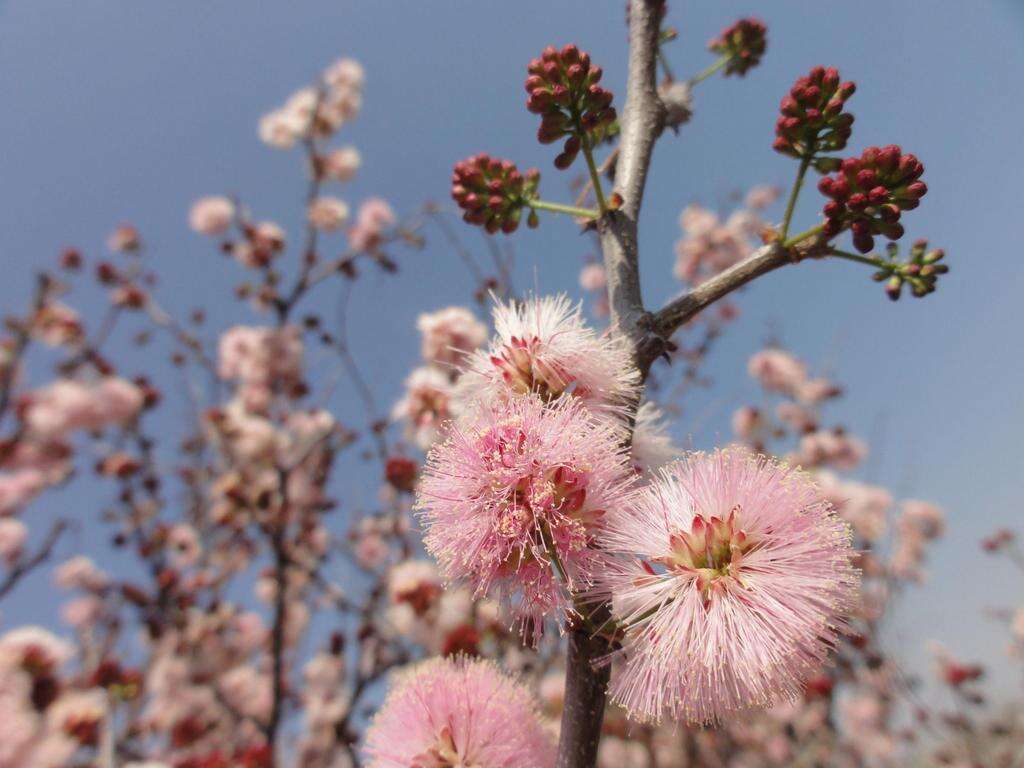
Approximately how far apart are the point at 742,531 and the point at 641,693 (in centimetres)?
35

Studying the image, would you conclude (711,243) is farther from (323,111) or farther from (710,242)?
(323,111)

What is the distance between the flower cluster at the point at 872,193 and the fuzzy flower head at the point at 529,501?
0.66 m

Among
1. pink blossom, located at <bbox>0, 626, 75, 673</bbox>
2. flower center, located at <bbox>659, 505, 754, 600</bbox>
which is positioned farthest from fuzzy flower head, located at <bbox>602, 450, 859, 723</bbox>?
pink blossom, located at <bbox>0, 626, 75, 673</bbox>

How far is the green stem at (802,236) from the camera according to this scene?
1284 mm

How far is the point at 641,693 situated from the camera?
1.09 metres

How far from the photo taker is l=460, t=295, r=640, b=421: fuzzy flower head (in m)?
1.37

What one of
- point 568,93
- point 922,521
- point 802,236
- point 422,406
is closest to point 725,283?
point 802,236

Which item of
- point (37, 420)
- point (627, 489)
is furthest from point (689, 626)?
point (37, 420)

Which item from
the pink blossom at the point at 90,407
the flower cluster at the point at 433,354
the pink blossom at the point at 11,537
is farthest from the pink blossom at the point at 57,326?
the flower cluster at the point at 433,354

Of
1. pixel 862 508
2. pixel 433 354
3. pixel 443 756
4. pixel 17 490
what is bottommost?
pixel 443 756

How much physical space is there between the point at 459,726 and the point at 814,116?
155 cm

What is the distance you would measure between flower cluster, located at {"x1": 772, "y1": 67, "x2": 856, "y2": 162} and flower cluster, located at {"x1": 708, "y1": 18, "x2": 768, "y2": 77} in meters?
1.21

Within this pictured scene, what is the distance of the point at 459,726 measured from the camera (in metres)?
1.36

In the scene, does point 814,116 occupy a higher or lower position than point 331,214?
lower
